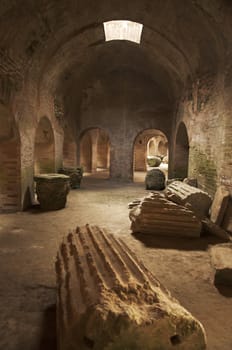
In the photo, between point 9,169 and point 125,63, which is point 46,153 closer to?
point 9,169

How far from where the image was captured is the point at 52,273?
11.6 feet

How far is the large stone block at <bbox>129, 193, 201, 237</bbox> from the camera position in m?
5.05

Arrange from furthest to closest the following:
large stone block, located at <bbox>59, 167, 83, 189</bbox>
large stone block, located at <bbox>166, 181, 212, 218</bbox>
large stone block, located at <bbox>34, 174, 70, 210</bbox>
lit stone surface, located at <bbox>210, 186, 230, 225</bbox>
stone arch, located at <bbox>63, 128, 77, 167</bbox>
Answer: stone arch, located at <bbox>63, 128, 77, 167</bbox>
large stone block, located at <bbox>59, 167, 83, 189</bbox>
large stone block, located at <bbox>34, 174, 70, 210</bbox>
lit stone surface, located at <bbox>210, 186, 230, 225</bbox>
large stone block, located at <bbox>166, 181, 212, 218</bbox>

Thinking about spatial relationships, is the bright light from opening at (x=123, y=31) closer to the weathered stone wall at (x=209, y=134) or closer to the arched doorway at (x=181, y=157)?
the weathered stone wall at (x=209, y=134)

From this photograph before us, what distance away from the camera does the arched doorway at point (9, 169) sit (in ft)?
21.1

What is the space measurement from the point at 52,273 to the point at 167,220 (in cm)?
256

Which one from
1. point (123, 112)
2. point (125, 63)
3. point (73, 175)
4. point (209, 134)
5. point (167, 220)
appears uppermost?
point (125, 63)

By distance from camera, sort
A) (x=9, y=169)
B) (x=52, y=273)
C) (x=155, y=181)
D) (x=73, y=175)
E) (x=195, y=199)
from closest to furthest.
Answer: (x=52, y=273) → (x=195, y=199) → (x=9, y=169) → (x=73, y=175) → (x=155, y=181)

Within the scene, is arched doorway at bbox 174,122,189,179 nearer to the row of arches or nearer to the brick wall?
the row of arches

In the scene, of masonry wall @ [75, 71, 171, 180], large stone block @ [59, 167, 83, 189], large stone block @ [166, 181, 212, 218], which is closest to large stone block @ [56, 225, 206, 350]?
large stone block @ [166, 181, 212, 218]

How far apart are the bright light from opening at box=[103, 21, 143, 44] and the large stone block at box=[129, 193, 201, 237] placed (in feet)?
22.5

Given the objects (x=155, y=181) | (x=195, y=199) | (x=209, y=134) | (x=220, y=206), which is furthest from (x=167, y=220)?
(x=155, y=181)

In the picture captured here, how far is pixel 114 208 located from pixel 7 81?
4416 mm

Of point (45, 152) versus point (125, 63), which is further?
point (125, 63)
